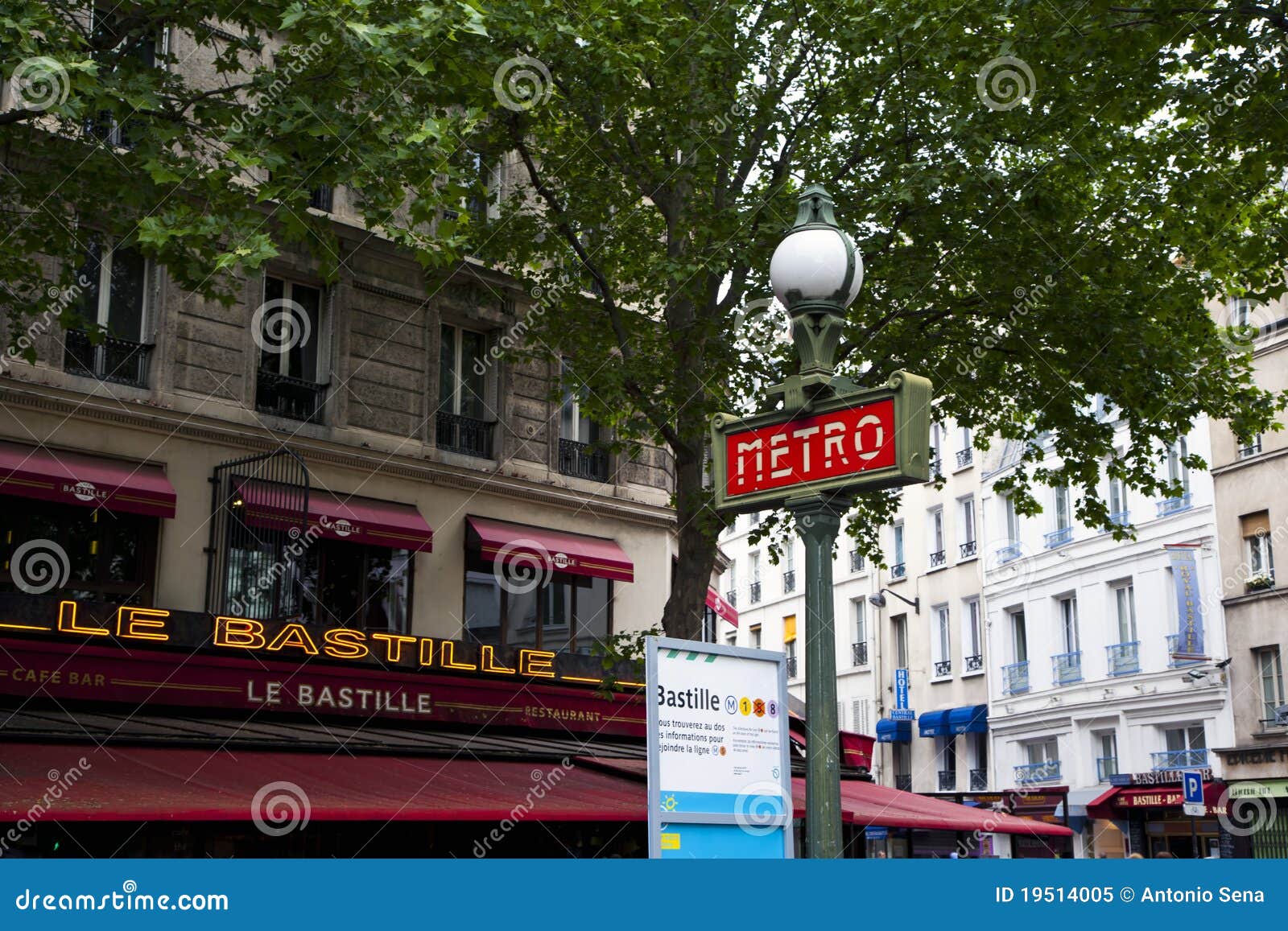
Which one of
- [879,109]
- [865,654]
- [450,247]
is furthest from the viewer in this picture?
[865,654]

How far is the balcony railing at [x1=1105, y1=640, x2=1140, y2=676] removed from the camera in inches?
1347

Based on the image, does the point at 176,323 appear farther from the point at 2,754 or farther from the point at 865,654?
the point at 865,654

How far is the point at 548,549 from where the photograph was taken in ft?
62.0

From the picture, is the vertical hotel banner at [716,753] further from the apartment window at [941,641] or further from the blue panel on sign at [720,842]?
the apartment window at [941,641]

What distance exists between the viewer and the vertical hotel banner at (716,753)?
691 cm

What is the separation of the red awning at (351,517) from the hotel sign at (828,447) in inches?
408

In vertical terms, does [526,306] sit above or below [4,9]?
above

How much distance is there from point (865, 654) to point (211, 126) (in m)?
36.6

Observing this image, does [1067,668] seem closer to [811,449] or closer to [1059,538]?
[1059,538]

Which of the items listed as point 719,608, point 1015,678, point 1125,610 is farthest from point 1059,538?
point 719,608

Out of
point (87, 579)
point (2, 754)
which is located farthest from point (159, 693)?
point (2, 754)

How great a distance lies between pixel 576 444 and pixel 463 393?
194cm

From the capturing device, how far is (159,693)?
14.4 meters

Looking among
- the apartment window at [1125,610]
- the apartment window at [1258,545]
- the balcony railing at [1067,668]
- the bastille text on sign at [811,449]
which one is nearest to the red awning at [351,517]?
the bastille text on sign at [811,449]
